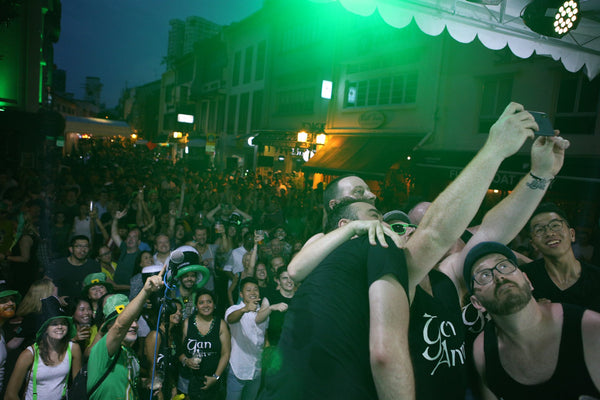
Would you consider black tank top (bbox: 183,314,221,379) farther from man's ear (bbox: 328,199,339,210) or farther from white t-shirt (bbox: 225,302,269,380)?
man's ear (bbox: 328,199,339,210)

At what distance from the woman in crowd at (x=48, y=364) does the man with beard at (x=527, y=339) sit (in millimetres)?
3474

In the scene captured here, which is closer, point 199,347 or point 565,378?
point 565,378

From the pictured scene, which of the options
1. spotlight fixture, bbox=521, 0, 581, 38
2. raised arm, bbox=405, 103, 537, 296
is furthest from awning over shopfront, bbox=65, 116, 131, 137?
raised arm, bbox=405, 103, 537, 296

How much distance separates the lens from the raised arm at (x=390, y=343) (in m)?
1.20

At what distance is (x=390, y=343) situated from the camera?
3.98 feet

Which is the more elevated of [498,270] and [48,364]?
[498,270]

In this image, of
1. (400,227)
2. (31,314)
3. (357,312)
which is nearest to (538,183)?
(400,227)

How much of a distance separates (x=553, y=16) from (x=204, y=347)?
17.7ft

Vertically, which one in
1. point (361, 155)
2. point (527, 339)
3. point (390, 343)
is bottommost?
point (527, 339)

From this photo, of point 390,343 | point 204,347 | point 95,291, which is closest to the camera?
point 390,343

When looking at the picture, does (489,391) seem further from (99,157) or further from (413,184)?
(99,157)

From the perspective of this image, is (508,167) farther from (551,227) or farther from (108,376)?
(108,376)

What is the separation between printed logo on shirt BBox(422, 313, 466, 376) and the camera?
1.60 metres

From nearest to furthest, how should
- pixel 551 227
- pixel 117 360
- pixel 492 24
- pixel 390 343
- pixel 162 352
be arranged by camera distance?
pixel 390 343 → pixel 551 227 → pixel 117 360 → pixel 162 352 → pixel 492 24
